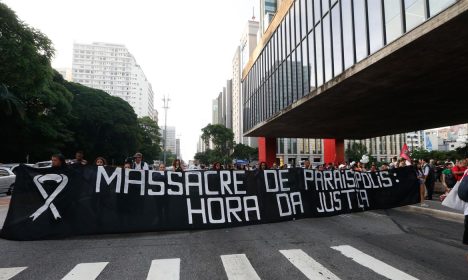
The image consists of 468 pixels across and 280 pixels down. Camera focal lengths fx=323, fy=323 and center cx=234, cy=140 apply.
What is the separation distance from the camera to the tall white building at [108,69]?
518ft

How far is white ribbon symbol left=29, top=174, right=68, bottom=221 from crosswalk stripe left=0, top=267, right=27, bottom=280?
1904 millimetres

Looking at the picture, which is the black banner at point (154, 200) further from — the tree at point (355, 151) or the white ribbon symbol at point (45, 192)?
the tree at point (355, 151)

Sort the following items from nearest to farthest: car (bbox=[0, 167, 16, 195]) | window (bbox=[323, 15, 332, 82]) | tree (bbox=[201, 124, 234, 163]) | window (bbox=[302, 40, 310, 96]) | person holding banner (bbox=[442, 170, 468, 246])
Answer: person holding banner (bbox=[442, 170, 468, 246]), car (bbox=[0, 167, 16, 195]), window (bbox=[323, 15, 332, 82]), window (bbox=[302, 40, 310, 96]), tree (bbox=[201, 124, 234, 163])

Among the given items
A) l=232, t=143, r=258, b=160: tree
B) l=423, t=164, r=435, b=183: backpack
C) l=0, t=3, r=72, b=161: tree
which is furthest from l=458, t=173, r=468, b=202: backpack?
l=232, t=143, r=258, b=160: tree

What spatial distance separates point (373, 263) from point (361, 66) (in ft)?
35.8

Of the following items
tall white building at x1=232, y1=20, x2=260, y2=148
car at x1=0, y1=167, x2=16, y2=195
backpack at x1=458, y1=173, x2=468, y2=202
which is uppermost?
tall white building at x1=232, y1=20, x2=260, y2=148

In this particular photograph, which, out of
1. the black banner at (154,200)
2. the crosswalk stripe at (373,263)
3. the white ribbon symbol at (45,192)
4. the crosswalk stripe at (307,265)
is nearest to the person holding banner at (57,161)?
the black banner at (154,200)

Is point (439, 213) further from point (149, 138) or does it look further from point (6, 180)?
point (149, 138)

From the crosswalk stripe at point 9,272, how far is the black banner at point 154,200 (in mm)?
1775

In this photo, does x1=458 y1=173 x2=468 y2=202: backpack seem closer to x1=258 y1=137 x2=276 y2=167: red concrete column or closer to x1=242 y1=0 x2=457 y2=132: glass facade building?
x1=242 y1=0 x2=457 y2=132: glass facade building

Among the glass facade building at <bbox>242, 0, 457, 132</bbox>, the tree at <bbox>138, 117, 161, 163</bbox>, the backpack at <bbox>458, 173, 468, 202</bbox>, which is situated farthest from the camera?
the tree at <bbox>138, 117, 161, 163</bbox>

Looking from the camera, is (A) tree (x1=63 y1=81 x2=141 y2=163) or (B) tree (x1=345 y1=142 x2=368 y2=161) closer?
(A) tree (x1=63 y1=81 x2=141 y2=163)

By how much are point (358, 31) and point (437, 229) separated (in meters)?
10.3

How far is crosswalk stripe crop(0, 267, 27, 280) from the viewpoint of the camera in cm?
455
